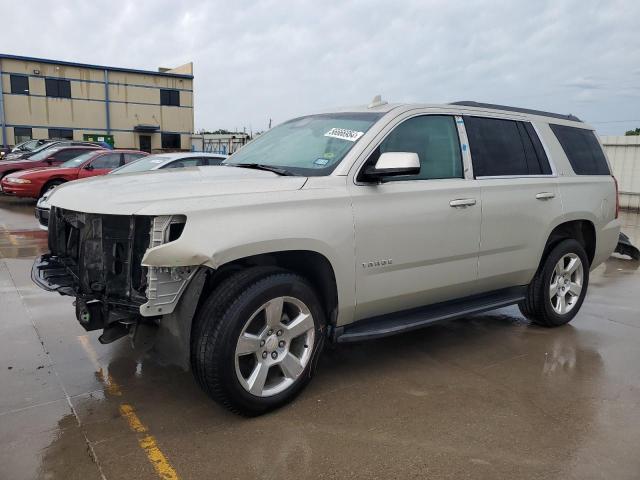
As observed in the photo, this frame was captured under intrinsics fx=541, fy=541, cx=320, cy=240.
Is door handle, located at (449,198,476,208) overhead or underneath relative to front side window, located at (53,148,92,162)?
underneath

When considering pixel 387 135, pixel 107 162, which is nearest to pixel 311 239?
pixel 387 135

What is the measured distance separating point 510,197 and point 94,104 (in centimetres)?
3905

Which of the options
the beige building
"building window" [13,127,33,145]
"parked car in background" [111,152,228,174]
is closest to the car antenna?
"parked car in background" [111,152,228,174]

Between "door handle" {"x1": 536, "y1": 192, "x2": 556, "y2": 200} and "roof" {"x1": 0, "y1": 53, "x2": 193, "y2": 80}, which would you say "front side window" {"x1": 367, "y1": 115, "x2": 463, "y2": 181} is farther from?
"roof" {"x1": 0, "y1": 53, "x2": 193, "y2": 80}

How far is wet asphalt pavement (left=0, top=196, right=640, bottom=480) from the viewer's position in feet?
9.50

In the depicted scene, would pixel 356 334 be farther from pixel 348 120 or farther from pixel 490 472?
pixel 348 120

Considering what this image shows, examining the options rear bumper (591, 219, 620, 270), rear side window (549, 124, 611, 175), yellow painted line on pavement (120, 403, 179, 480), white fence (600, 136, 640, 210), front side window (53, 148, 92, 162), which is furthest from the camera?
front side window (53, 148, 92, 162)

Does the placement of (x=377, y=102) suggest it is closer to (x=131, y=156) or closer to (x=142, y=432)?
(x=142, y=432)

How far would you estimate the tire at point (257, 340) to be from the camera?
3.09 m

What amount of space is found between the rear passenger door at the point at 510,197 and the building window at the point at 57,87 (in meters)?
38.4

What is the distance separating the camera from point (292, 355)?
137 inches

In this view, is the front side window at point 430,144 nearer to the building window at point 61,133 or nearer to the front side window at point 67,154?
the front side window at point 67,154

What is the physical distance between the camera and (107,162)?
13.9 m

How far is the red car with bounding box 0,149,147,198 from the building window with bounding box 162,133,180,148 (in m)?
28.7
